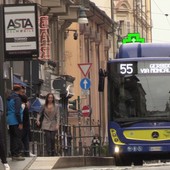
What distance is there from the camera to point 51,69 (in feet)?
140

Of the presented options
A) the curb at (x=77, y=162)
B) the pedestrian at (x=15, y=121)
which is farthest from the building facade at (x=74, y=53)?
the pedestrian at (x=15, y=121)

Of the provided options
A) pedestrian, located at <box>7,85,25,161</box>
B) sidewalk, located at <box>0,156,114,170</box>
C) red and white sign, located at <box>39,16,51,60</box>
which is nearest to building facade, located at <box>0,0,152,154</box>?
red and white sign, located at <box>39,16,51,60</box>

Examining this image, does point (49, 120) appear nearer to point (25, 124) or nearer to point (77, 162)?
point (77, 162)

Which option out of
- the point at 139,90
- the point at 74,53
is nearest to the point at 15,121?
the point at 139,90

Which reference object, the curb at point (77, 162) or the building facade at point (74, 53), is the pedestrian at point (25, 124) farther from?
the building facade at point (74, 53)

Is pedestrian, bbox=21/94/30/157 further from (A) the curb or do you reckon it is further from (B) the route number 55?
(B) the route number 55

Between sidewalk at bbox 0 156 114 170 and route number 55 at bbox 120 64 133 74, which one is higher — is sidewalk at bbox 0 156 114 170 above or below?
below

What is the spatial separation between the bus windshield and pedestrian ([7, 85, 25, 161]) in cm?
400

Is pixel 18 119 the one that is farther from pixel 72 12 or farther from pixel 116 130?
pixel 72 12

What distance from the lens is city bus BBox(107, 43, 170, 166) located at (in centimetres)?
2283

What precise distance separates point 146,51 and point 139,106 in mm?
1805

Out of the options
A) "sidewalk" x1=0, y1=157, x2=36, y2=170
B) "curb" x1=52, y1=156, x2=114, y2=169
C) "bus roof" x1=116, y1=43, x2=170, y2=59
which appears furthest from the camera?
"bus roof" x1=116, y1=43, x2=170, y2=59

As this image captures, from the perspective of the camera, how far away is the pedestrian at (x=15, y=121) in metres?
19.6

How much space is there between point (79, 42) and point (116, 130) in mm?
30609
